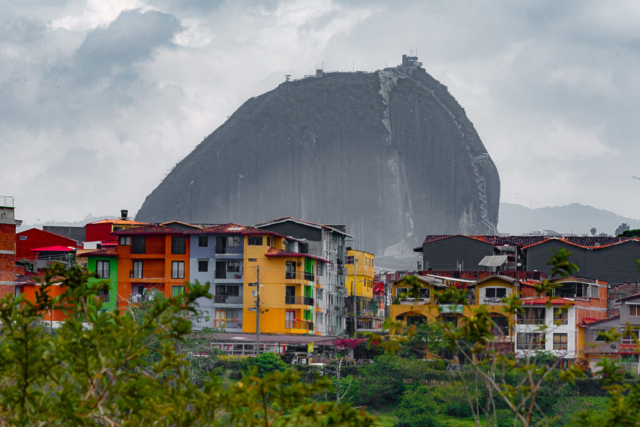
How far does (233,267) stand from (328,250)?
49.2 ft

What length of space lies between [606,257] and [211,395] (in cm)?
8003

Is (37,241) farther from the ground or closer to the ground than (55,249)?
farther from the ground

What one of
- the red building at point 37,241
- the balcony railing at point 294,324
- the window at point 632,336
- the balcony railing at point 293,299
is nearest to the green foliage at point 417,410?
the window at point 632,336

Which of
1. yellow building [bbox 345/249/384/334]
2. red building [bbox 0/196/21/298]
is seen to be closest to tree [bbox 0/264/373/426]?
red building [bbox 0/196/21/298]

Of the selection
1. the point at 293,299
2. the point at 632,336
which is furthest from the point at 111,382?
the point at 293,299

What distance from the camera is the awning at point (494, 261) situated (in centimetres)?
8619

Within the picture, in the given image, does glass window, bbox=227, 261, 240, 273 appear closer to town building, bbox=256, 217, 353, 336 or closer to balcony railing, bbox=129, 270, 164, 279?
balcony railing, bbox=129, 270, 164, 279

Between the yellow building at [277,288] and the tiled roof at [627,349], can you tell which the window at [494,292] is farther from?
the yellow building at [277,288]

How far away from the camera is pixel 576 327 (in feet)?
240

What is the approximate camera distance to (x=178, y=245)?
290 feet

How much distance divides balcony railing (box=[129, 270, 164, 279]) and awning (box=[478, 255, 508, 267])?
29242mm

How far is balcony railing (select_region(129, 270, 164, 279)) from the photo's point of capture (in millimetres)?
87250

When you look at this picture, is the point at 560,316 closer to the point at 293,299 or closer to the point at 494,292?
the point at 494,292

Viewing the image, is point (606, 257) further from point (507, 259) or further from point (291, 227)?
point (291, 227)
